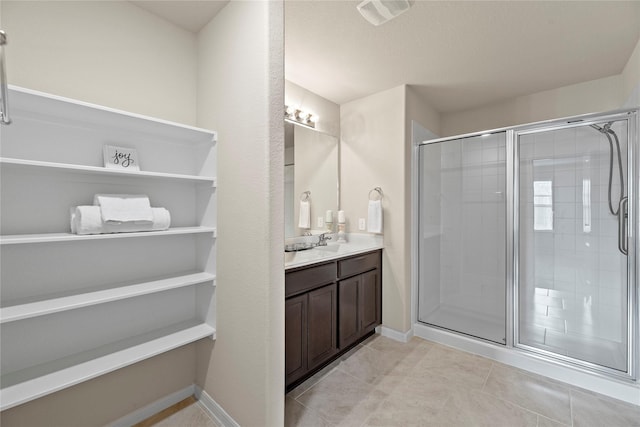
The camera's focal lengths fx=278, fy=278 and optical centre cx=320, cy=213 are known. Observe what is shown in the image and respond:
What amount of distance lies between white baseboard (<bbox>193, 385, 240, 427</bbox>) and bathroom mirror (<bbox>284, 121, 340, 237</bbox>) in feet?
4.39

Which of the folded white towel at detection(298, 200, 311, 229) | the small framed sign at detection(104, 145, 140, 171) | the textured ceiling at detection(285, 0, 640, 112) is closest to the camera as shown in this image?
the small framed sign at detection(104, 145, 140, 171)

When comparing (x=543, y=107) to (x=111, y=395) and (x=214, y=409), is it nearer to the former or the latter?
(x=214, y=409)

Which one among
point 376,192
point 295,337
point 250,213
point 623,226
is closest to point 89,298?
point 250,213

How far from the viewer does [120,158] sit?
1522 millimetres

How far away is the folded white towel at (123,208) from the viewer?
4.44ft

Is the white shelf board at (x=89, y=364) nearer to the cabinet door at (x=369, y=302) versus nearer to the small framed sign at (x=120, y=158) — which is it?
the small framed sign at (x=120, y=158)

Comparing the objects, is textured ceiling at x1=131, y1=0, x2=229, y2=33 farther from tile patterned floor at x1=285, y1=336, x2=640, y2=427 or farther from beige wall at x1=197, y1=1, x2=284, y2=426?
tile patterned floor at x1=285, y1=336, x2=640, y2=427

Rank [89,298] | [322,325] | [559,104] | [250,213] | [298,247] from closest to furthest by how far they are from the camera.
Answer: [89,298]
[250,213]
[322,325]
[298,247]
[559,104]

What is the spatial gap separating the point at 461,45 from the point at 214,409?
9.66ft

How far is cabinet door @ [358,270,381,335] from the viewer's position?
2.56 meters

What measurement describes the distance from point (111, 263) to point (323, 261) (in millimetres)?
1298

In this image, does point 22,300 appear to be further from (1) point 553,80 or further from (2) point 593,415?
(1) point 553,80

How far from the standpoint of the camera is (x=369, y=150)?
2.92 meters

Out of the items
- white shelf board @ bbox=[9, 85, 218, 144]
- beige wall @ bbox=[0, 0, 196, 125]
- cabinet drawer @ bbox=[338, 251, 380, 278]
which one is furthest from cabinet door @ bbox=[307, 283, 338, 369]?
beige wall @ bbox=[0, 0, 196, 125]
